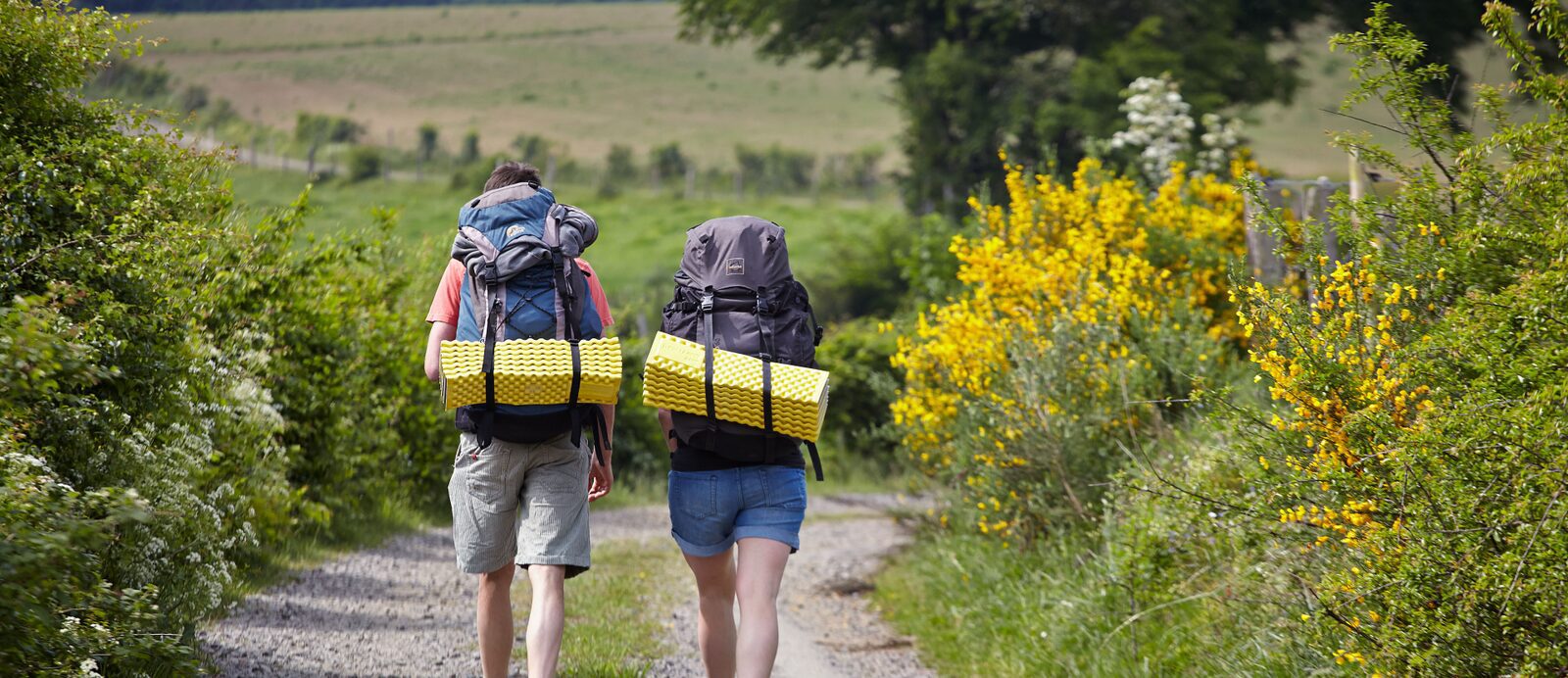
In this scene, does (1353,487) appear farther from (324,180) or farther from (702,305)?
(324,180)

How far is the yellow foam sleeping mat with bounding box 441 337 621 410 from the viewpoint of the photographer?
4.02 metres

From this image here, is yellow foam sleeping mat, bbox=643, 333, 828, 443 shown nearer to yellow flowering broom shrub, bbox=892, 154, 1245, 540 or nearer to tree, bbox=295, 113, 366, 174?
yellow flowering broom shrub, bbox=892, 154, 1245, 540

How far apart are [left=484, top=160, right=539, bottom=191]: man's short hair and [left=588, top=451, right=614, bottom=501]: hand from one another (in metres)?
0.93

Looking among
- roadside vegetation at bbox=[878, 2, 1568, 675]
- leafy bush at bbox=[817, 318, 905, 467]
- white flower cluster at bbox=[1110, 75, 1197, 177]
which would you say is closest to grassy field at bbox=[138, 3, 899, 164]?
leafy bush at bbox=[817, 318, 905, 467]

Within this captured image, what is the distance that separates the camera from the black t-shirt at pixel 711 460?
13.9ft

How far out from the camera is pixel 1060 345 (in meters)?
7.86

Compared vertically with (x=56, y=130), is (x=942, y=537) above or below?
below

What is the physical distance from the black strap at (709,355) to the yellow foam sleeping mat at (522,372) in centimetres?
26

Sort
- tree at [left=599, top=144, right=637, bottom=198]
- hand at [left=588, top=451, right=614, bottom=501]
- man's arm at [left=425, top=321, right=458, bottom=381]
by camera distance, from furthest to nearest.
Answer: tree at [left=599, top=144, right=637, bottom=198], hand at [left=588, top=451, right=614, bottom=501], man's arm at [left=425, top=321, right=458, bottom=381]

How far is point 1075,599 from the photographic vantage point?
657cm

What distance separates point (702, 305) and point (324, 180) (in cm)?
3805

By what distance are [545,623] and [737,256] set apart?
1255 millimetres

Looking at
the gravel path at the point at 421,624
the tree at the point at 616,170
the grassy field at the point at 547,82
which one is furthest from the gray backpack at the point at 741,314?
the grassy field at the point at 547,82

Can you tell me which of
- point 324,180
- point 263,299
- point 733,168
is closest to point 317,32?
point 733,168
